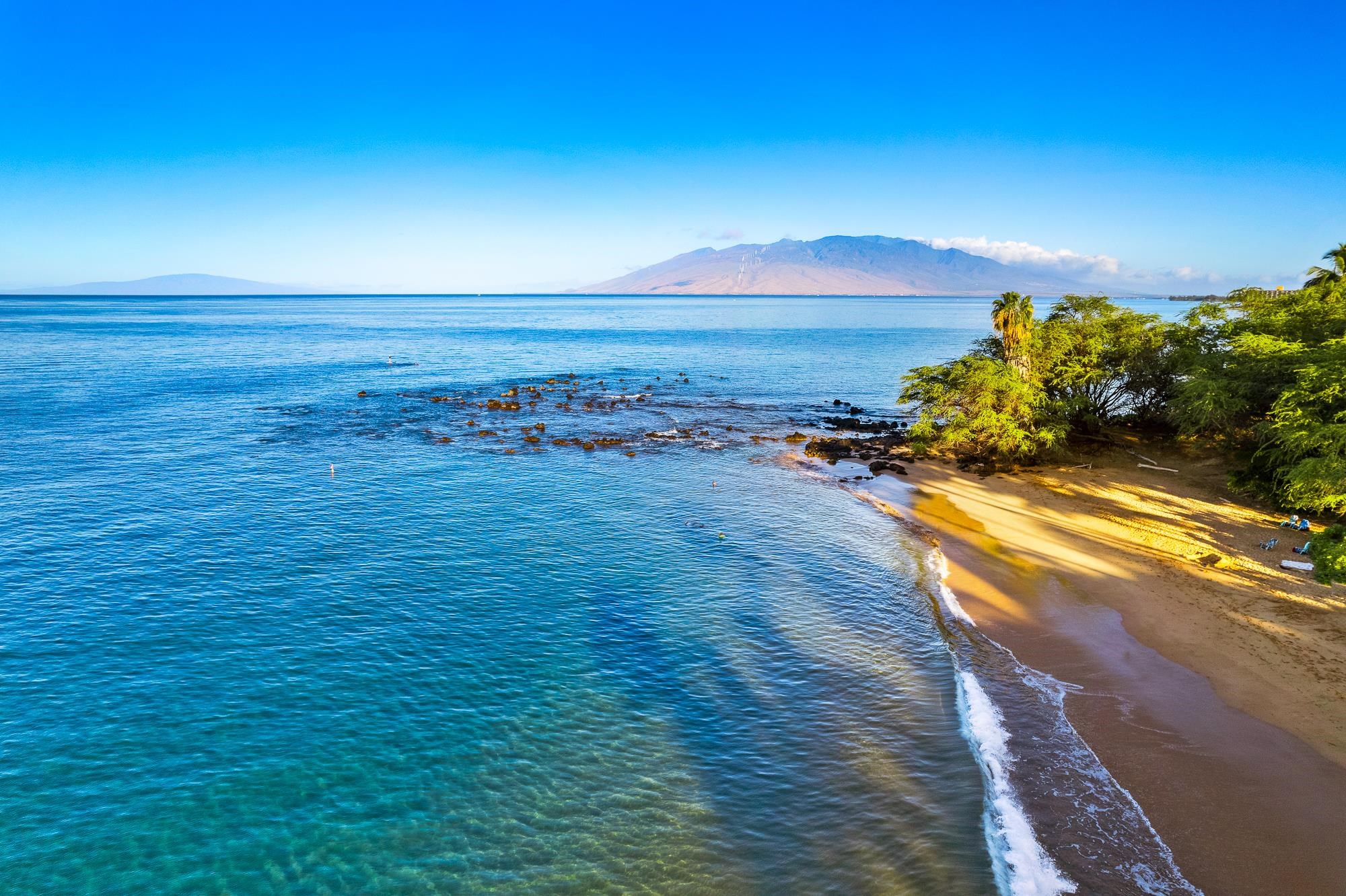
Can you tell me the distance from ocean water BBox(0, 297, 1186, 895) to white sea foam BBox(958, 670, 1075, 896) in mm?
95

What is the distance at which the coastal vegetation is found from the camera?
35125 mm

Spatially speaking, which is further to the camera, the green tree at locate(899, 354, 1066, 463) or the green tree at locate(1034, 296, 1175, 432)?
the green tree at locate(1034, 296, 1175, 432)

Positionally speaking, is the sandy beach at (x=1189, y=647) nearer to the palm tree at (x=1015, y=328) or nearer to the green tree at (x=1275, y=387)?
the green tree at (x=1275, y=387)

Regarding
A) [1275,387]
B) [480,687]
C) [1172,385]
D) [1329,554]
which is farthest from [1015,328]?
[480,687]

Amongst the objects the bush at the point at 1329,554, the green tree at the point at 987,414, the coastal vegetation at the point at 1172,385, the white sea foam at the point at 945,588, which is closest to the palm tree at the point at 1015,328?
the coastal vegetation at the point at 1172,385

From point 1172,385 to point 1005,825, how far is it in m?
47.4

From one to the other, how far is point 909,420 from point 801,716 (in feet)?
178

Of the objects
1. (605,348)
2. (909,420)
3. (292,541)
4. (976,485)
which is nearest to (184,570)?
(292,541)

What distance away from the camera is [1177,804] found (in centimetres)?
1717

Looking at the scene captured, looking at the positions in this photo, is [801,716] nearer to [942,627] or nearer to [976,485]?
[942,627]

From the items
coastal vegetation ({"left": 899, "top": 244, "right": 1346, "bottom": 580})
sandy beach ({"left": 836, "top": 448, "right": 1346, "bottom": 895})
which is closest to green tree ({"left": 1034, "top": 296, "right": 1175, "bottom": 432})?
coastal vegetation ({"left": 899, "top": 244, "right": 1346, "bottom": 580})

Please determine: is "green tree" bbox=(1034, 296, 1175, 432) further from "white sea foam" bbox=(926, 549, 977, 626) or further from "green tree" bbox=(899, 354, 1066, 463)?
"white sea foam" bbox=(926, 549, 977, 626)

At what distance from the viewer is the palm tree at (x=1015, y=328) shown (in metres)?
51.7

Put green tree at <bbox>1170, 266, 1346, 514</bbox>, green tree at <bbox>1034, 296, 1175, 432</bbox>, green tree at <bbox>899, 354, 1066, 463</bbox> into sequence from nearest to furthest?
1. green tree at <bbox>1170, 266, 1346, 514</bbox>
2. green tree at <bbox>899, 354, 1066, 463</bbox>
3. green tree at <bbox>1034, 296, 1175, 432</bbox>
